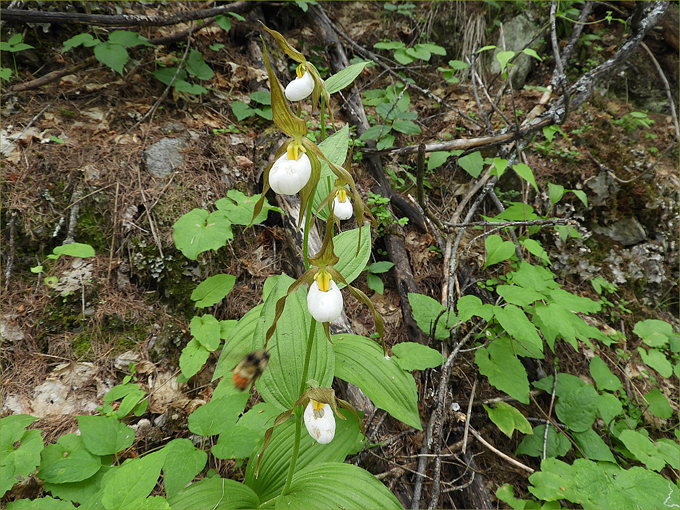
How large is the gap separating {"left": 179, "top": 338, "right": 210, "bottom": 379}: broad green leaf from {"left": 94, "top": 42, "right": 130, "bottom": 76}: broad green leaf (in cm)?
211

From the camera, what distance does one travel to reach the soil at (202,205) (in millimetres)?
1923

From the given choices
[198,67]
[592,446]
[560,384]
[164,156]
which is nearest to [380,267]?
[560,384]

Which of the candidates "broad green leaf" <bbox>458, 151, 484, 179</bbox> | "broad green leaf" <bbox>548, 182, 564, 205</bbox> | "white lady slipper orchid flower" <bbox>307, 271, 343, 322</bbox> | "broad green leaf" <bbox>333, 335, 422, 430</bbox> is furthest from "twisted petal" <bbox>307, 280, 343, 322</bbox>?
"broad green leaf" <bbox>548, 182, 564, 205</bbox>

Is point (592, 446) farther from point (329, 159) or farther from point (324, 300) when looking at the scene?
point (329, 159)

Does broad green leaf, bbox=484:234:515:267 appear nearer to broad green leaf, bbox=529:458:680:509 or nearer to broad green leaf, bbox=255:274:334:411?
broad green leaf, bbox=529:458:680:509

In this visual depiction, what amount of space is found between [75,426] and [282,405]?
4.08 ft

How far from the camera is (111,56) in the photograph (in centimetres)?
240

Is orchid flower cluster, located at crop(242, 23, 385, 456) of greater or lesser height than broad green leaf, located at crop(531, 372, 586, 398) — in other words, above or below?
above

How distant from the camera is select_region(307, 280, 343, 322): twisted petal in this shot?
1.05 metres

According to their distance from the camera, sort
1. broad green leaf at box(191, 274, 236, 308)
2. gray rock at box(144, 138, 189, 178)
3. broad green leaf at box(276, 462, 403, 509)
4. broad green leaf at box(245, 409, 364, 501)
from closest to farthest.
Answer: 1. broad green leaf at box(276, 462, 403, 509)
2. broad green leaf at box(245, 409, 364, 501)
3. broad green leaf at box(191, 274, 236, 308)
4. gray rock at box(144, 138, 189, 178)

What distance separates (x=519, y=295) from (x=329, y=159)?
1.32 meters

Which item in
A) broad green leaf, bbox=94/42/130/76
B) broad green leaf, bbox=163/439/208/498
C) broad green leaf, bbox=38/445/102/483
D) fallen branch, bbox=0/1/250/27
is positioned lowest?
broad green leaf, bbox=38/445/102/483

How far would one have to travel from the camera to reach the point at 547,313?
174 centimetres

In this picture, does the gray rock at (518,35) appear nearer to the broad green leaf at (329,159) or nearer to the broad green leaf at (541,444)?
the broad green leaf at (329,159)
